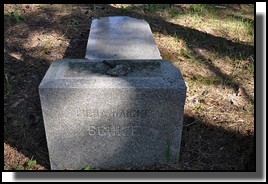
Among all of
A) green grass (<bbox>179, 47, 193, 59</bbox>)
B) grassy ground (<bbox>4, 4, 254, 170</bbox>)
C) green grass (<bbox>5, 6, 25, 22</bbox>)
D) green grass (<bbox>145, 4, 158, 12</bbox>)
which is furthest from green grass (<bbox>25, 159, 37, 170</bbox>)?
green grass (<bbox>145, 4, 158, 12</bbox>)

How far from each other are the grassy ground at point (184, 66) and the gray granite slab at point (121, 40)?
537mm

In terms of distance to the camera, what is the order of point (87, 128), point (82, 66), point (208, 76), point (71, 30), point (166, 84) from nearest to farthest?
point (166, 84)
point (87, 128)
point (82, 66)
point (208, 76)
point (71, 30)

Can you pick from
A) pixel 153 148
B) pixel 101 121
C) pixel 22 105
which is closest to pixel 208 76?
pixel 153 148

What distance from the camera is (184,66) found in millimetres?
4711

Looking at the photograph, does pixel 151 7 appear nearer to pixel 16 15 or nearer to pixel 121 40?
pixel 121 40

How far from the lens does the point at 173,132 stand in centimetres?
280

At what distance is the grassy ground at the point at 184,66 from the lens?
3.27m

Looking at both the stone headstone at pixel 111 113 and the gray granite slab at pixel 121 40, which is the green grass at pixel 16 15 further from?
the stone headstone at pixel 111 113

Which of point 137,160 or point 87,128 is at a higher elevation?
point 87,128

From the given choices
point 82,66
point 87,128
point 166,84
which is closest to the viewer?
point 166,84

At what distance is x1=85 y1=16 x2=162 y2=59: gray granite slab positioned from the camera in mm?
3977

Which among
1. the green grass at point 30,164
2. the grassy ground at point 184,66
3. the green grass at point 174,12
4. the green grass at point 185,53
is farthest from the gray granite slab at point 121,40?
the green grass at point 174,12

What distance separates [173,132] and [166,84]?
0.51 meters

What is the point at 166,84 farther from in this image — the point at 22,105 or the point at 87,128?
the point at 22,105
